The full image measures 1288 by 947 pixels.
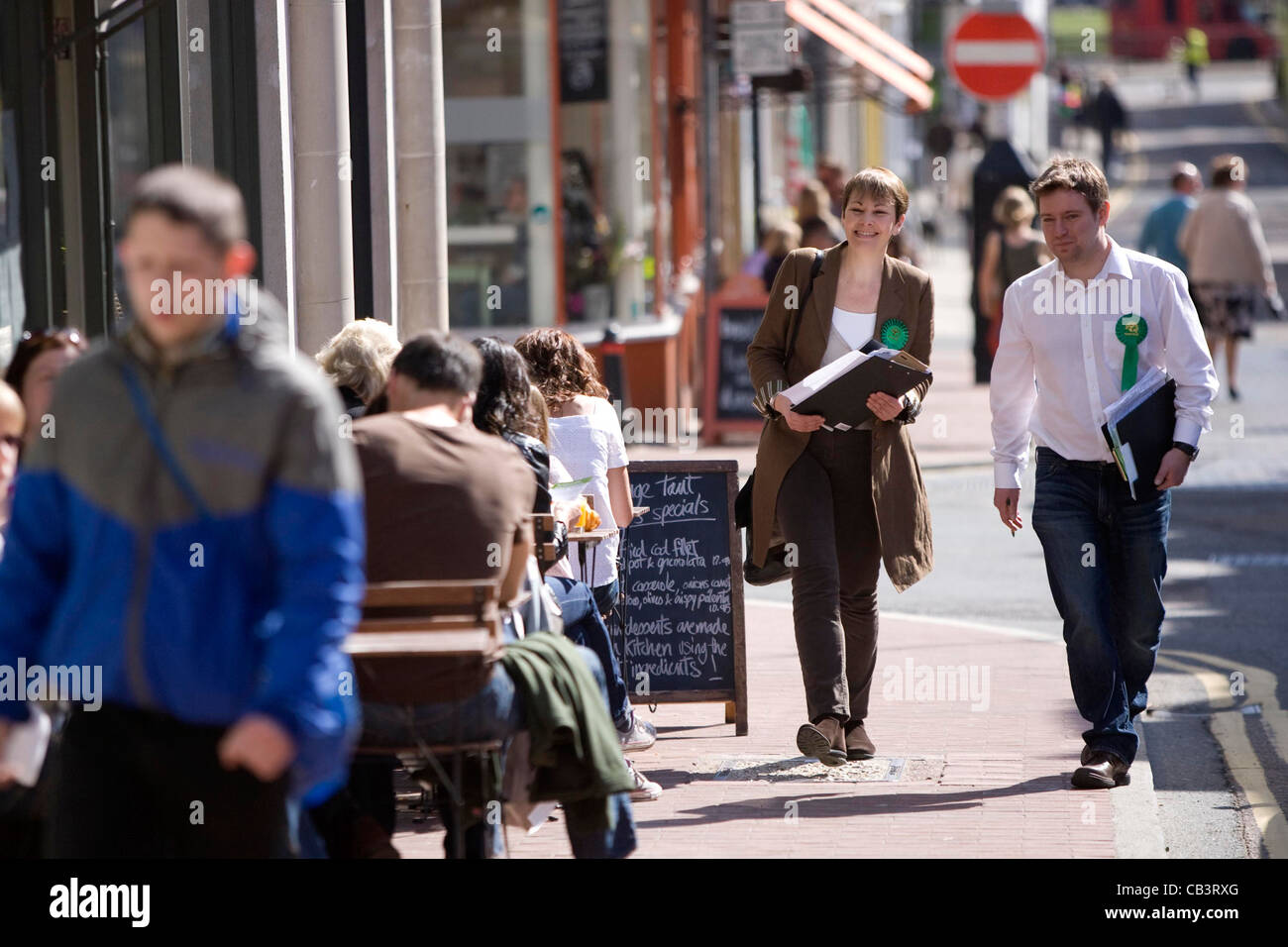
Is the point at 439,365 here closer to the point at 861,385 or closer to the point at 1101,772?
the point at 861,385

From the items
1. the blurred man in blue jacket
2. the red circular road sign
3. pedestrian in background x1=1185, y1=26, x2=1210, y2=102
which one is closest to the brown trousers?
the blurred man in blue jacket

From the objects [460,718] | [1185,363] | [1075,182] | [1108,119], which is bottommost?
[460,718]

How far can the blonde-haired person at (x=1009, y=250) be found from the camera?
620 inches

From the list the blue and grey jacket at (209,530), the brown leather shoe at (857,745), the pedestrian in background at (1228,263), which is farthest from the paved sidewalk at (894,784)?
the pedestrian in background at (1228,263)

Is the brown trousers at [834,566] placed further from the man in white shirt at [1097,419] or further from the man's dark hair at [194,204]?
the man's dark hair at [194,204]

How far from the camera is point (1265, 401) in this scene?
17156mm

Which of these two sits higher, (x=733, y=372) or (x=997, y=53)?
(x=997, y=53)

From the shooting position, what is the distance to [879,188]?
6.62 metres

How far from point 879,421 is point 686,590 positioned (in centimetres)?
115

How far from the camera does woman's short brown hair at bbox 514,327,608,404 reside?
6605mm

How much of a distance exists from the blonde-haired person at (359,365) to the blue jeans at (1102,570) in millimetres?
2143

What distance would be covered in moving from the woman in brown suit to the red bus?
69.6 meters

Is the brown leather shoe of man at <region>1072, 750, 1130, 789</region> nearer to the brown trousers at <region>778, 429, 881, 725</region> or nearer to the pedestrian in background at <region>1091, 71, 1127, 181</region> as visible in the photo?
the brown trousers at <region>778, 429, 881, 725</region>

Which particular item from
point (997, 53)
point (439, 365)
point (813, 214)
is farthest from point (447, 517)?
point (997, 53)
